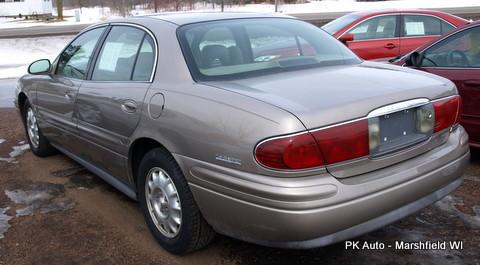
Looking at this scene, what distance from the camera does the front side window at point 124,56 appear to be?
3527mm

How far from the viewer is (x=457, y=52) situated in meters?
5.00

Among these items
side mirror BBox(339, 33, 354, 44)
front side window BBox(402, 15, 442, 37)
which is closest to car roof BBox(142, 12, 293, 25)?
side mirror BBox(339, 33, 354, 44)

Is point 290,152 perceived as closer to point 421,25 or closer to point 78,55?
point 78,55

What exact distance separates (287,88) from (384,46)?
635 cm

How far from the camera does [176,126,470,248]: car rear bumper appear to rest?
2484 mm

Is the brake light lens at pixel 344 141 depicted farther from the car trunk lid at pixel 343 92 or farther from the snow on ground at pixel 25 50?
the snow on ground at pixel 25 50

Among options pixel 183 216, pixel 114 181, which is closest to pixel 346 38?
pixel 114 181

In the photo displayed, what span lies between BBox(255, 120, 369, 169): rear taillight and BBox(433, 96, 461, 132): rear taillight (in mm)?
695

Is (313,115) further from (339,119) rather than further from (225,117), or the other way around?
(225,117)

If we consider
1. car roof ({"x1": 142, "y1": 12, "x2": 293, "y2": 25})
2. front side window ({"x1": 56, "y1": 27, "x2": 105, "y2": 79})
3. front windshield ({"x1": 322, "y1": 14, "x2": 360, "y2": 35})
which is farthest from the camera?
front windshield ({"x1": 322, "y1": 14, "x2": 360, "y2": 35})

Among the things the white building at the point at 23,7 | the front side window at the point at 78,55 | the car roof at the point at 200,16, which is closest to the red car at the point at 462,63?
the car roof at the point at 200,16

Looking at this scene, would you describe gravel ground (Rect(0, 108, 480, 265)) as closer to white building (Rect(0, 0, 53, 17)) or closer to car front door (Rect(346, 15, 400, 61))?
car front door (Rect(346, 15, 400, 61))

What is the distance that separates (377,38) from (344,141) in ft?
21.8

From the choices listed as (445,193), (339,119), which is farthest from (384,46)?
(339,119)
